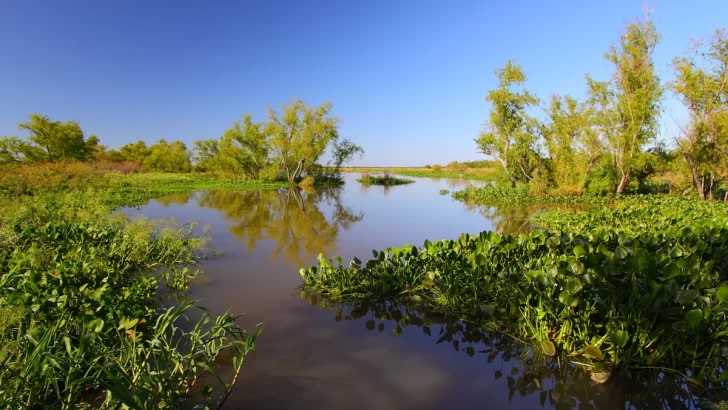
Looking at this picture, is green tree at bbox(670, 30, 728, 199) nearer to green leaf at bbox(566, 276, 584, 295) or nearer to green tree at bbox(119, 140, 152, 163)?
green leaf at bbox(566, 276, 584, 295)

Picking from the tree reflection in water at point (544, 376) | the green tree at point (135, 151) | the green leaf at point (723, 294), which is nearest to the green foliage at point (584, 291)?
the green leaf at point (723, 294)

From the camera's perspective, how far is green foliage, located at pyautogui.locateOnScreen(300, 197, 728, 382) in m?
3.21

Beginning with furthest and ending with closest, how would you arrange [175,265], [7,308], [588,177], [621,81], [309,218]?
[588,177], [621,81], [309,218], [175,265], [7,308]

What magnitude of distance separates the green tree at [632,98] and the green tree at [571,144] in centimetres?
90

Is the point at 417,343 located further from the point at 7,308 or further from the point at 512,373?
the point at 7,308

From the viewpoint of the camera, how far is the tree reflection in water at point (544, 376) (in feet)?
10.0

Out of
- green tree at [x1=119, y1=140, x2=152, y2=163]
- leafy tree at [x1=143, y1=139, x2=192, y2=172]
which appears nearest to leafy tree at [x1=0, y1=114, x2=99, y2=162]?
leafy tree at [x1=143, y1=139, x2=192, y2=172]

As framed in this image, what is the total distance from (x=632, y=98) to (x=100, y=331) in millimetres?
25687

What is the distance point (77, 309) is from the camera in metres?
3.47

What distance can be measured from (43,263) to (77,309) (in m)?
2.36

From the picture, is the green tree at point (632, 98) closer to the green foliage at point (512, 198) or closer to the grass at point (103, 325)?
the green foliage at point (512, 198)

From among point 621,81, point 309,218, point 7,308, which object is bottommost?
point 309,218

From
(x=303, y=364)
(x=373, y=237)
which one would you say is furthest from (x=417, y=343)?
(x=373, y=237)

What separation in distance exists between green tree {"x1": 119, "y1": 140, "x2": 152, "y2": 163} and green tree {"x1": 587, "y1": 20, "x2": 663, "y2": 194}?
2920 inches
